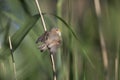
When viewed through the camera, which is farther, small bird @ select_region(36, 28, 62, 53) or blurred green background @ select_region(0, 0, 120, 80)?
blurred green background @ select_region(0, 0, 120, 80)

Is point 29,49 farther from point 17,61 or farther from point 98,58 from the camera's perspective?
point 98,58

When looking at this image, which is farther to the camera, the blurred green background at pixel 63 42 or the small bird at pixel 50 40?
the blurred green background at pixel 63 42

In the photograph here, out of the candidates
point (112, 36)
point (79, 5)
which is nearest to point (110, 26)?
point (112, 36)

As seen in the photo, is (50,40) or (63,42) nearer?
(50,40)
